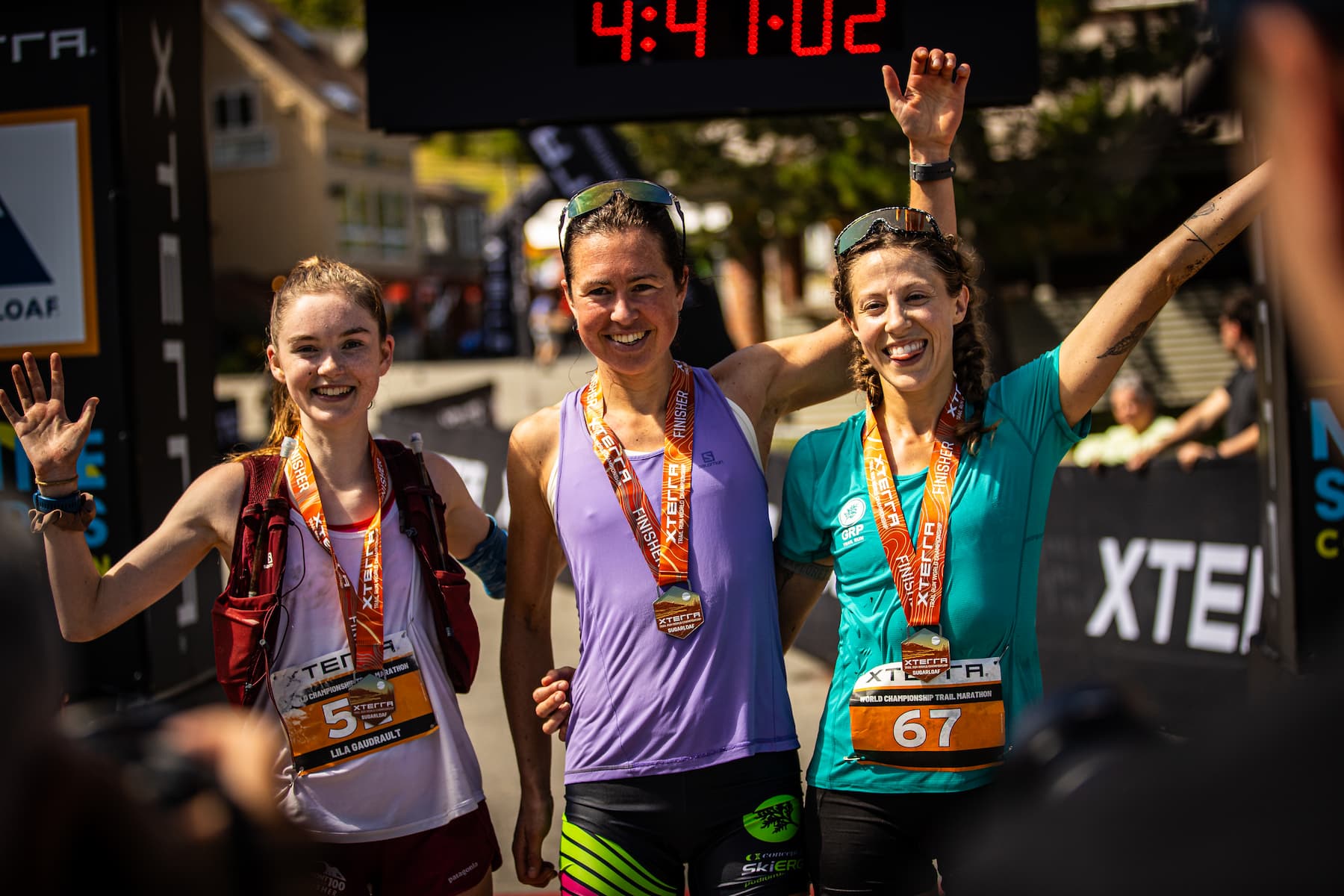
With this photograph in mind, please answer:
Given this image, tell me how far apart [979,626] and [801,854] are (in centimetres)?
64

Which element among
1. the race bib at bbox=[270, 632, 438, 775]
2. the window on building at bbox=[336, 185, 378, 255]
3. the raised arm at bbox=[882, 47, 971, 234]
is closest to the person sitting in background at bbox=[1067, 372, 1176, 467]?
the raised arm at bbox=[882, 47, 971, 234]

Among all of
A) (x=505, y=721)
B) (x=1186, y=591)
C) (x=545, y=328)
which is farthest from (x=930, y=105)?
(x=545, y=328)

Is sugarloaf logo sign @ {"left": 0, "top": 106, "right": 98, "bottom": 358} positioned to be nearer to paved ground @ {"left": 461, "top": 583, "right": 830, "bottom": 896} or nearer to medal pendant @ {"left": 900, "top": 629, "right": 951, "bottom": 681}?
paved ground @ {"left": 461, "top": 583, "right": 830, "bottom": 896}

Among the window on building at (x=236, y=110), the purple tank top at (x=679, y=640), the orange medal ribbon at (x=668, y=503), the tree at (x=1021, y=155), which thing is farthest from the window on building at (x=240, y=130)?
the purple tank top at (x=679, y=640)

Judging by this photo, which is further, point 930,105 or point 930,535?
point 930,105

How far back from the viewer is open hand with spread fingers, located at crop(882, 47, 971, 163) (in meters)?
3.00

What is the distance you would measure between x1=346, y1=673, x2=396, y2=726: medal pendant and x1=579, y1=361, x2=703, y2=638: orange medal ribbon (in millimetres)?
630

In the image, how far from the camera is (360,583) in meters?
2.73

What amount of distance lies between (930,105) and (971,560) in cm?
119

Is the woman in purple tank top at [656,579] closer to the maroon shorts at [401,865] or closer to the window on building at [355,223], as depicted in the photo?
the maroon shorts at [401,865]

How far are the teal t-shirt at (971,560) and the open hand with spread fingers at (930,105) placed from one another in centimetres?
63

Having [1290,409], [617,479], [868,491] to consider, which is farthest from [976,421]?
[1290,409]

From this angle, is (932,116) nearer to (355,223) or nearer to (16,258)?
(16,258)

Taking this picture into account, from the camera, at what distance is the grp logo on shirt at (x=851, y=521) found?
2.64 meters
